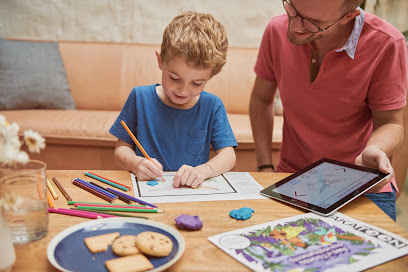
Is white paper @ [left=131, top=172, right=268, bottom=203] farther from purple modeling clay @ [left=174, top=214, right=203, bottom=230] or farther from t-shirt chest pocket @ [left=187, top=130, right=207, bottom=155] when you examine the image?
t-shirt chest pocket @ [left=187, top=130, right=207, bottom=155]

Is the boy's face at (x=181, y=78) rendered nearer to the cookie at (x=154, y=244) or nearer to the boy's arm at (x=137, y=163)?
the boy's arm at (x=137, y=163)

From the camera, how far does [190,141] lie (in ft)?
4.56

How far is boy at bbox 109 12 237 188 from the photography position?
1.20 metres

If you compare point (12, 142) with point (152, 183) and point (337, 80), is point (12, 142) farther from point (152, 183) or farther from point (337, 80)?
point (337, 80)

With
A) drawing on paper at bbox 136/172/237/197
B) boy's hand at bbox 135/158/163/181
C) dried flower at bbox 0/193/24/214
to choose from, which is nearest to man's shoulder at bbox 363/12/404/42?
drawing on paper at bbox 136/172/237/197

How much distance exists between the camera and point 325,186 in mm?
966

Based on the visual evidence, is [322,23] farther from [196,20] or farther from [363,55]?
[196,20]

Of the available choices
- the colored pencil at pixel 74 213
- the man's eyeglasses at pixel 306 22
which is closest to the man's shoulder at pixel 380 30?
the man's eyeglasses at pixel 306 22

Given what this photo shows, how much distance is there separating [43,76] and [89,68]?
364 millimetres

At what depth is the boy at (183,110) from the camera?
1199mm

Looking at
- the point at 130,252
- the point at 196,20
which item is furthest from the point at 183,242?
the point at 196,20

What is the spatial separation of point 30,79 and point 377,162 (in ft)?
8.34

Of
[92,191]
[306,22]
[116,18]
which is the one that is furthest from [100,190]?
[116,18]

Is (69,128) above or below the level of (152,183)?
below
